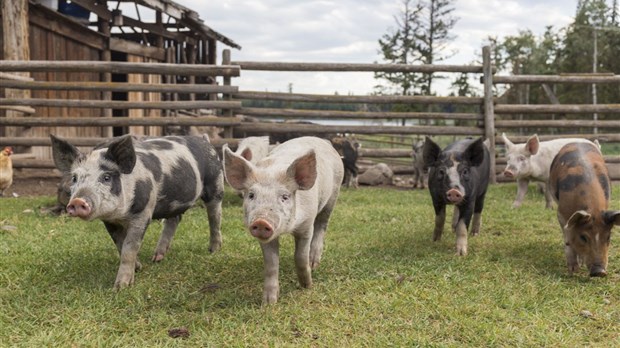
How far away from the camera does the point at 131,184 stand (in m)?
3.83

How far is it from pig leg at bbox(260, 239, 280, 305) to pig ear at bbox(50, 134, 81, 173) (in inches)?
58.3

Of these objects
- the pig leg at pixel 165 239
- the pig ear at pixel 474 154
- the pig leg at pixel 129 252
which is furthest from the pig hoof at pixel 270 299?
the pig ear at pixel 474 154

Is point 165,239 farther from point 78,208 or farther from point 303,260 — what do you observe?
point 303,260

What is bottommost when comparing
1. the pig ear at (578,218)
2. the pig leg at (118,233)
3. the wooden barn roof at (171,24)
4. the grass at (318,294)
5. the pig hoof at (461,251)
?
the grass at (318,294)

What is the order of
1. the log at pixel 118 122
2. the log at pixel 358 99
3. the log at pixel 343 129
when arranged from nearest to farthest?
1. the log at pixel 118 122
2. the log at pixel 343 129
3. the log at pixel 358 99

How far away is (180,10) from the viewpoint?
15.0m

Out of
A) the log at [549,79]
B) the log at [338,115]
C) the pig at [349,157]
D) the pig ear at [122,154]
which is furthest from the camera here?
the log at [549,79]

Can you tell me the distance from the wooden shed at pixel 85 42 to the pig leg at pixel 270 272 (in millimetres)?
7555

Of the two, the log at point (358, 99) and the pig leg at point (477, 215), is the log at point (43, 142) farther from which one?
the pig leg at point (477, 215)

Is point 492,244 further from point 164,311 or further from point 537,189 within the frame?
point 537,189

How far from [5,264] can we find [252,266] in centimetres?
195

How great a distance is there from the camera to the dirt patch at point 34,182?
28.0 ft

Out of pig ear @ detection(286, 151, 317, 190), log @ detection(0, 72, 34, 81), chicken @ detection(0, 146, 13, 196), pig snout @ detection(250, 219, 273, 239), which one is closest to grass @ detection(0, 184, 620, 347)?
pig snout @ detection(250, 219, 273, 239)

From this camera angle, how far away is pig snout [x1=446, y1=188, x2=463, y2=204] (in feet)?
15.3
